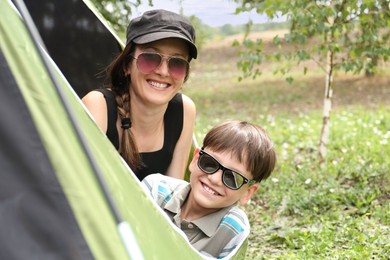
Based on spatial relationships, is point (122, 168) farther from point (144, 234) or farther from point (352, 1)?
point (352, 1)

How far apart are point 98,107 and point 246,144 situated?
774 mm

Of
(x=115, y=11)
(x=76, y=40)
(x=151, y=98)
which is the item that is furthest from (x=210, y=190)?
(x=115, y=11)

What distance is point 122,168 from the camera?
5.71 ft

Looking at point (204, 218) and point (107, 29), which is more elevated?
point (107, 29)

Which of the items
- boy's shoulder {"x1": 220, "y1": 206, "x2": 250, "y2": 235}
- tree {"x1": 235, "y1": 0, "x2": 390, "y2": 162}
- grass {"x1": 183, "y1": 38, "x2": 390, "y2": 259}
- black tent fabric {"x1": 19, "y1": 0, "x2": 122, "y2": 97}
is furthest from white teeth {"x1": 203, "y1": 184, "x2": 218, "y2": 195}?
tree {"x1": 235, "y1": 0, "x2": 390, "y2": 162}

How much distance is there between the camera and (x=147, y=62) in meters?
2.63

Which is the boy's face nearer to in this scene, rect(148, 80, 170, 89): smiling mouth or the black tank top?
rect(148, 80, 170, 89): smiling mouth

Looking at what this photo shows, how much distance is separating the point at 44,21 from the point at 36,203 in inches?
85.1

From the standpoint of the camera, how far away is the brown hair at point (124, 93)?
9.05 ft

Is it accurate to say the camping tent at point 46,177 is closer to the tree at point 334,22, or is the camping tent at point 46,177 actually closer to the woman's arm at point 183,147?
the woman's arm at point 183,147

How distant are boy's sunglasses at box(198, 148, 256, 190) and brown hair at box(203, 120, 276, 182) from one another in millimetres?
49

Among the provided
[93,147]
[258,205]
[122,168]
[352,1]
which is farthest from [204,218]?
[352,1]

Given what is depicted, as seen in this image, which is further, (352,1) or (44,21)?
(352,1)

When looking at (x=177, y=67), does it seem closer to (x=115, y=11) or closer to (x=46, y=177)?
(x=46, y=177)
